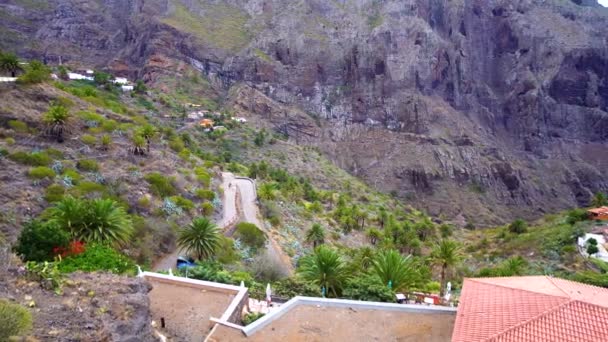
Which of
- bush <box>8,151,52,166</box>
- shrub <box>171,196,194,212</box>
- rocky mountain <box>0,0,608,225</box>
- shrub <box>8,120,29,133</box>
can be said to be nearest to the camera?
bush <box>8,151,52,166</box>

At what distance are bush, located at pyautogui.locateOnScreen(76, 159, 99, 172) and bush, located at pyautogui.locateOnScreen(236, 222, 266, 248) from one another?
1224 centimetres

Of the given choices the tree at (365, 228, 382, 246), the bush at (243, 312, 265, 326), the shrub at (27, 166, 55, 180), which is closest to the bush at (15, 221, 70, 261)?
the bush at (243, 312, 265, 326)

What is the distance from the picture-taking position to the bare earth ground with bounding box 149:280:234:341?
15.8 meters

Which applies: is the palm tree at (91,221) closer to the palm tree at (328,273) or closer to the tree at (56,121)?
the palm tree at (328,273)

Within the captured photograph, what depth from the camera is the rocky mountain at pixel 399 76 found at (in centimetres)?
11888

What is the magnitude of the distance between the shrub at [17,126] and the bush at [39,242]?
1883 cm

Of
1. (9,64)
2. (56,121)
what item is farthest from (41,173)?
(9,64)

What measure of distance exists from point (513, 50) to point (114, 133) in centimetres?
15309

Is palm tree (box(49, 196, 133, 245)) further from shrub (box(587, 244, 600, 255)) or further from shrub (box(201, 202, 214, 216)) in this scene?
shrub (box(587, 244, 600, 255))

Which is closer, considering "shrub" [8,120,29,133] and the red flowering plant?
the red flowering plant

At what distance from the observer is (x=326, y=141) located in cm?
12225

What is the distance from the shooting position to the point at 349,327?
16688mm

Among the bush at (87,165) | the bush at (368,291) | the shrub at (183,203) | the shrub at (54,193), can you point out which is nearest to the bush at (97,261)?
the bush at (368,291)

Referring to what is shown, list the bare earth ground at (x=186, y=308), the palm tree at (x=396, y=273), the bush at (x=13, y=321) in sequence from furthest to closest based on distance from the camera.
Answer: the palm tree at (x=396, y=273), the bare earth ground at (x=186, y=308), the bush at (x=13, y=321)
